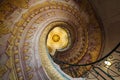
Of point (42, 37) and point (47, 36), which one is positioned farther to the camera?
point (47, 36)

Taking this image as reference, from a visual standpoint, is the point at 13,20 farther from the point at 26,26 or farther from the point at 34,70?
the point at 34,70

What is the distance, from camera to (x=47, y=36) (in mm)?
6324

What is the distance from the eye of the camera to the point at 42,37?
18.9ft

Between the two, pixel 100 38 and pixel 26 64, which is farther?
pixel 100 38

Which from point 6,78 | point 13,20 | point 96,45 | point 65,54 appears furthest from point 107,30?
point 6,78

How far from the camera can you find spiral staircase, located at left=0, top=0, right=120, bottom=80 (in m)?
4.68

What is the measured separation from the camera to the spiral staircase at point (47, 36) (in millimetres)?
4680

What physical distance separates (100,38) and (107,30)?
0.56 metres

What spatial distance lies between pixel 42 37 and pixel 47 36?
59 cm

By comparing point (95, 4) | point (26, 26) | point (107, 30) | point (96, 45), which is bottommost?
point (96, 45)

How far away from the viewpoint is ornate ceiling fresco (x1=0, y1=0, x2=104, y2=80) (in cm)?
467

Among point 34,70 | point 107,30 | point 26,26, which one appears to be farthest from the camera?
point 107,30

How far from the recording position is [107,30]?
6.10m

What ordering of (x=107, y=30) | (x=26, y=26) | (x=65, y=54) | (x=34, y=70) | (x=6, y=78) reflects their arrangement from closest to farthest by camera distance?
(x=6, y=78), (x=34, y=70), (x=26, y=26), (x=107, y=30), (x=65, y=54)
